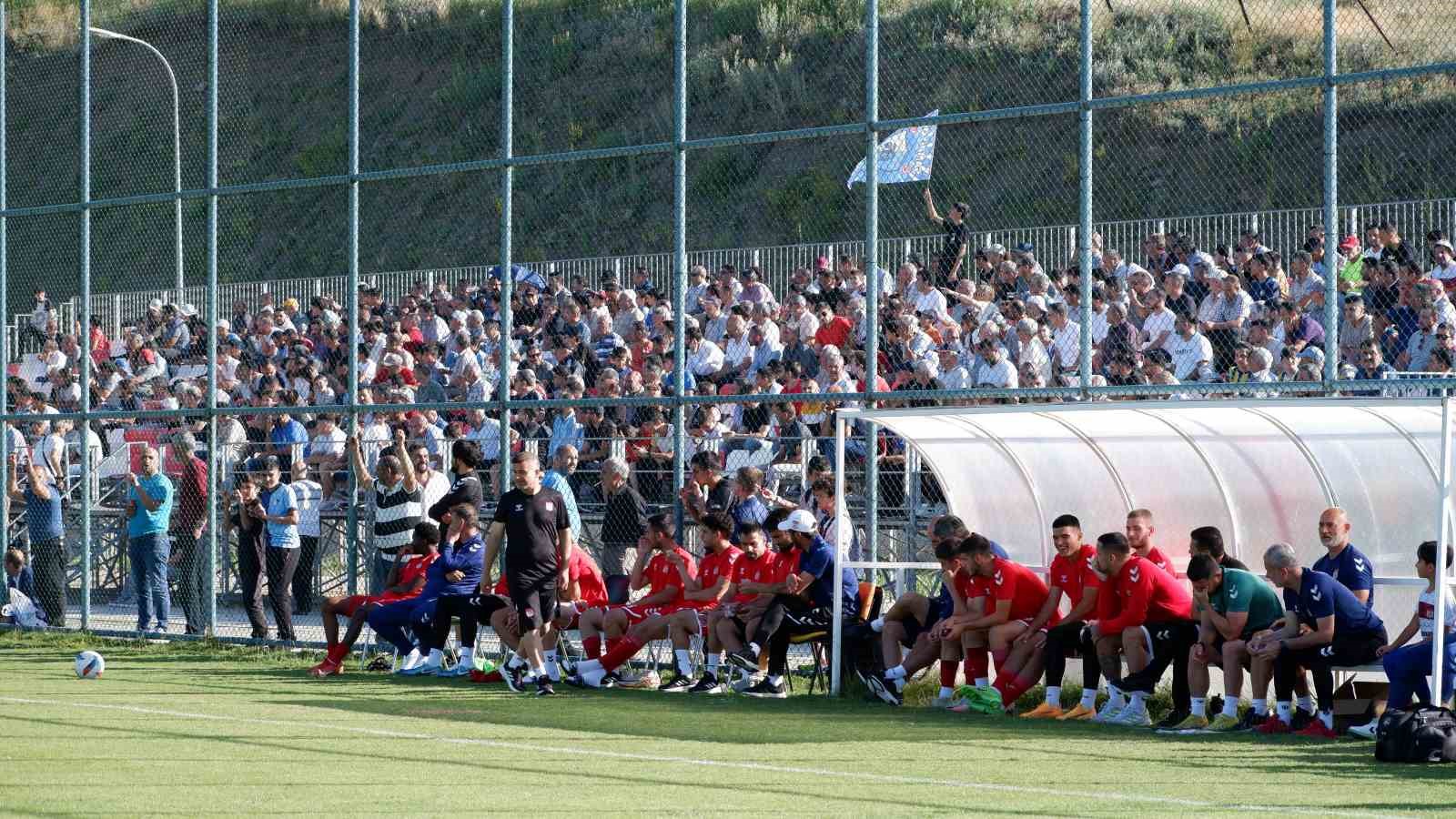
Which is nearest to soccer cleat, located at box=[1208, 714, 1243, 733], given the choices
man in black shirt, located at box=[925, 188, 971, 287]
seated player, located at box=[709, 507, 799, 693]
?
seated player, located at box=[709, 507, 799, 693]

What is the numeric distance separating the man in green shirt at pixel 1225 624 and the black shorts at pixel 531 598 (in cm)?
440

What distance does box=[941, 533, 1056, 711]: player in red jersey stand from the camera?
13.0m

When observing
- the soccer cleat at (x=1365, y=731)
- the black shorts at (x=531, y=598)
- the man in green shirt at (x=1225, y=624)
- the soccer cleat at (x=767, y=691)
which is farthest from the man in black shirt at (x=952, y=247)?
the soccer cleat at (x=1365, y=731)

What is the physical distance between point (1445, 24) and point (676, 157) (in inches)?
604

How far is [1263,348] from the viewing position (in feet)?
46.4

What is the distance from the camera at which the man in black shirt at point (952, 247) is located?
54.9 ft

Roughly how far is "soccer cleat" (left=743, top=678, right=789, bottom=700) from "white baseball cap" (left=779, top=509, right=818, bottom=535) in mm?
1039

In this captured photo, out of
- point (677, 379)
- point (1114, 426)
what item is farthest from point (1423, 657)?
point (677, 379)

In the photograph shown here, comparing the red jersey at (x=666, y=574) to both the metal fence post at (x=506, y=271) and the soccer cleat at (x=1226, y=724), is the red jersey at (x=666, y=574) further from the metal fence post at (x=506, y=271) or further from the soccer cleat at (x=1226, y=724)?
the soccer cleat at (x=1226, y=724)

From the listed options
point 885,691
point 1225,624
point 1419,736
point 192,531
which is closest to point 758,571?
point 885,691

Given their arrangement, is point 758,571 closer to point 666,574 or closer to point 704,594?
point 704,594

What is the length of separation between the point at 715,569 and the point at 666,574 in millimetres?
406

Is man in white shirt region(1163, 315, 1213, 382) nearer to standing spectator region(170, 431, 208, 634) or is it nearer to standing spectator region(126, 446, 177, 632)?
standing spectator region(170, 431, 208, 634)

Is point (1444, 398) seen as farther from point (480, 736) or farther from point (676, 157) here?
point (676, 157)
